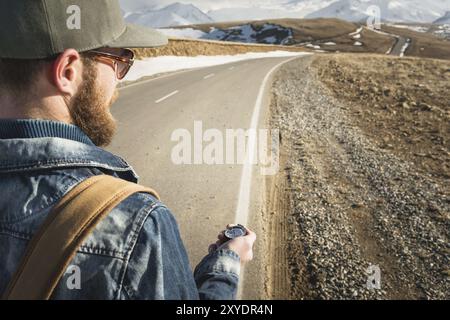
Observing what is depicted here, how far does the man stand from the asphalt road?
7.33 ft

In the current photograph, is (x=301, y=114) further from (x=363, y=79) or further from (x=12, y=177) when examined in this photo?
(x=12, y=177)

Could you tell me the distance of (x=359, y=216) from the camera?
14.5 ft

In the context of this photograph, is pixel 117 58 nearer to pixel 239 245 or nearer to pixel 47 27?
pixel 47 27

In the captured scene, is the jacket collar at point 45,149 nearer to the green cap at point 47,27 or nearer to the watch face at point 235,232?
the green cap at point 47,27

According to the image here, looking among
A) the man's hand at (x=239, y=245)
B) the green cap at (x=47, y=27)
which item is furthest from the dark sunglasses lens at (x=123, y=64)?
the man's hand at (x=239, y=245)

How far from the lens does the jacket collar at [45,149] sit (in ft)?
3.57

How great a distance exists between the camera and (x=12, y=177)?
1093mm

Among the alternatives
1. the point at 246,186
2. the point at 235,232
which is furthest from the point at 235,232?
the point at 246,186

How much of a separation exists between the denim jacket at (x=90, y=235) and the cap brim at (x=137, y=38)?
0.49 metres

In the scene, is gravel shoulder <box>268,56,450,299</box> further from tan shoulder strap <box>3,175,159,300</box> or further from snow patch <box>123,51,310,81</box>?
snow patch <box>123,51,310,81</box>

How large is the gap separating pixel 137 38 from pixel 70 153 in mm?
697

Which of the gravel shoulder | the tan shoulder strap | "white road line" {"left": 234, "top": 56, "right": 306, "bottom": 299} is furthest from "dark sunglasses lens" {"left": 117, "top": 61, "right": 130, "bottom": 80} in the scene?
the gravel shoulder
